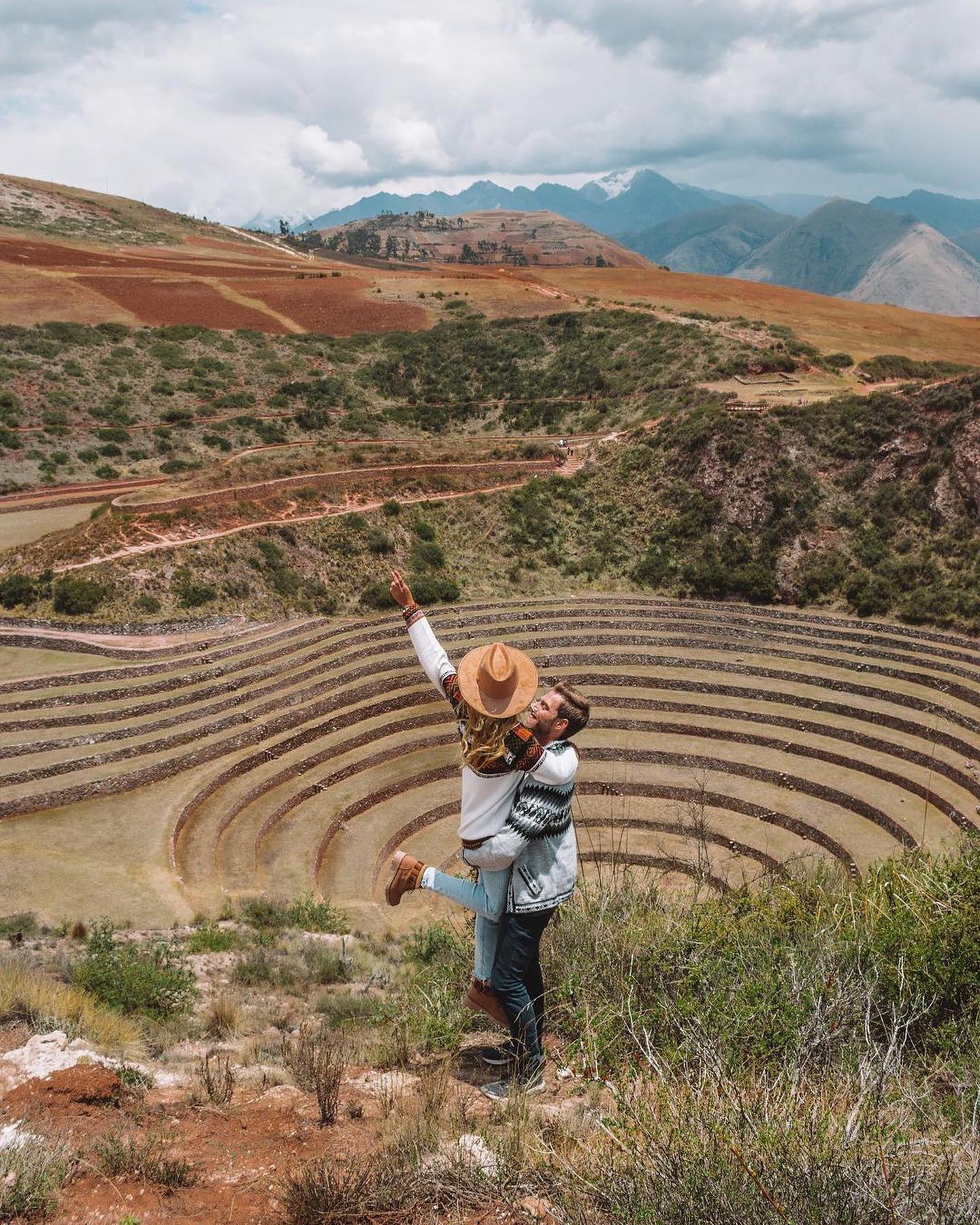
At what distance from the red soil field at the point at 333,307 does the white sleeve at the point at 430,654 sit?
48818 millimetres

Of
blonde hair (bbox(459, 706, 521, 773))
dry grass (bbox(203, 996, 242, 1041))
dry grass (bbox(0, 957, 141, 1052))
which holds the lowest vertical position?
dry grass (bbox(203, 996, 242, 1041))

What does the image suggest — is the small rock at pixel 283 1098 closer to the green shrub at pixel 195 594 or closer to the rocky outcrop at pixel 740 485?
A: the green shrub at pixel 195 594

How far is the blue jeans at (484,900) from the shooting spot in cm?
423

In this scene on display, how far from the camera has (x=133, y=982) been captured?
23.1 feet

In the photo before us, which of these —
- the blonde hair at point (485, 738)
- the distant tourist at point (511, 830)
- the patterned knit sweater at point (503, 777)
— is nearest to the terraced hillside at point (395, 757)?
the distant tourist at point (511, 830)

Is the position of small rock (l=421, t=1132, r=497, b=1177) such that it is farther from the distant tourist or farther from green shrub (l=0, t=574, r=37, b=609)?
green shrub (l=0, t=574, r=37, b=609)

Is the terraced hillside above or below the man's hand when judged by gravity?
below

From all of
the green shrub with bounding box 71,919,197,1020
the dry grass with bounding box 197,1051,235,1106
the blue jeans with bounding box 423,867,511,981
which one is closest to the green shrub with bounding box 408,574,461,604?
the green shrub with bounding box 71,919,197,1020

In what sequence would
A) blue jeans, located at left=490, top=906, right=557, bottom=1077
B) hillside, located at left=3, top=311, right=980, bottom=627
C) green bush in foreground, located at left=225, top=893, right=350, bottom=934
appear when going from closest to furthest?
blue jeans, located at left=490, top=906, right=557, bottom=1077 < green bush in foreground, located at left=225, top=893, right=350, bottom=934 < hillside, located at left=3, top=311, right=980, bottom=627

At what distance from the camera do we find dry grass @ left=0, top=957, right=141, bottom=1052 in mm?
5438

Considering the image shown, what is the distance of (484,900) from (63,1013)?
3642 millimetres

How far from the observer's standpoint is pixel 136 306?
47219mm

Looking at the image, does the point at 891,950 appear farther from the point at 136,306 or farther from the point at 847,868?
the point at 136,306

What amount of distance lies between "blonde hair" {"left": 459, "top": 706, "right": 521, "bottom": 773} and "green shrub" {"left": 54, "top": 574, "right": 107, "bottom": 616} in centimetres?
1800
